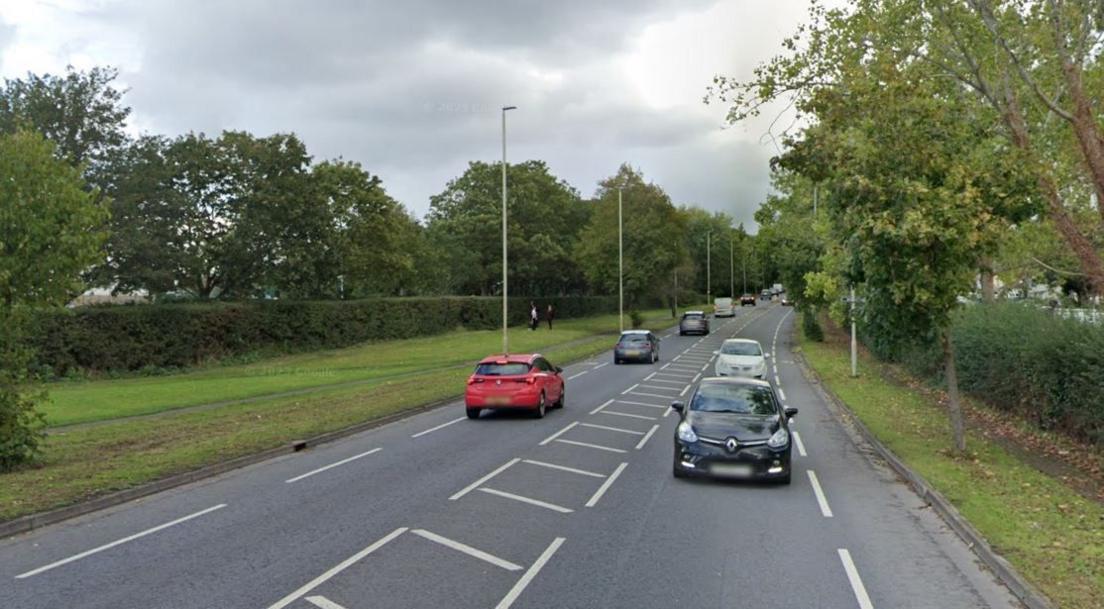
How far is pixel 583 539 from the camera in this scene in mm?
8461

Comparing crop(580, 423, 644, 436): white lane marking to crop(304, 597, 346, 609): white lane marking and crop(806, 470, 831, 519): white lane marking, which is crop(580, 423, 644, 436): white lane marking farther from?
crop(304, 597, 346, 609): white lane marking

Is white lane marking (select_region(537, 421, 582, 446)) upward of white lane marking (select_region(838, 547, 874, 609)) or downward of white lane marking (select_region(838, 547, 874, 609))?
downward

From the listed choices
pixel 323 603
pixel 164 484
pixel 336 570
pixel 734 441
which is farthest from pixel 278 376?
pixel 323 603

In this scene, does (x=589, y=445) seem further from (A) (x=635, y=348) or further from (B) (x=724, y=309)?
(B) (x=724, y=309)

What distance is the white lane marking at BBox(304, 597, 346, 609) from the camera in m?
6.37

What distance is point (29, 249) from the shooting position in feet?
39.4

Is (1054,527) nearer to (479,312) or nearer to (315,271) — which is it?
(315,271)

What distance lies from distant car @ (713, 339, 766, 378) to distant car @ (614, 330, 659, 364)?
7.04 m

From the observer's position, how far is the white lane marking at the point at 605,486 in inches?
404

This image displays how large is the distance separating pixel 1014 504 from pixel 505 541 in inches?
252

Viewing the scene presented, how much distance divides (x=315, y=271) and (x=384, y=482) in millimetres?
33171

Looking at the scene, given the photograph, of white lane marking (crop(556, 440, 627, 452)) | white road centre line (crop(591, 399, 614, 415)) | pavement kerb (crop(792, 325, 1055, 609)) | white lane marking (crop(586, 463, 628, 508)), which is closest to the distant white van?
white road centre line (crop(591, 399, 614, 415))

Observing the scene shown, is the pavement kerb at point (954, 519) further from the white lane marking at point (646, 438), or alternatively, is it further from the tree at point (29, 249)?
the tree at point (29, 249)

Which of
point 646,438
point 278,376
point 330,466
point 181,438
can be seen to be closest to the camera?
point 330,466
